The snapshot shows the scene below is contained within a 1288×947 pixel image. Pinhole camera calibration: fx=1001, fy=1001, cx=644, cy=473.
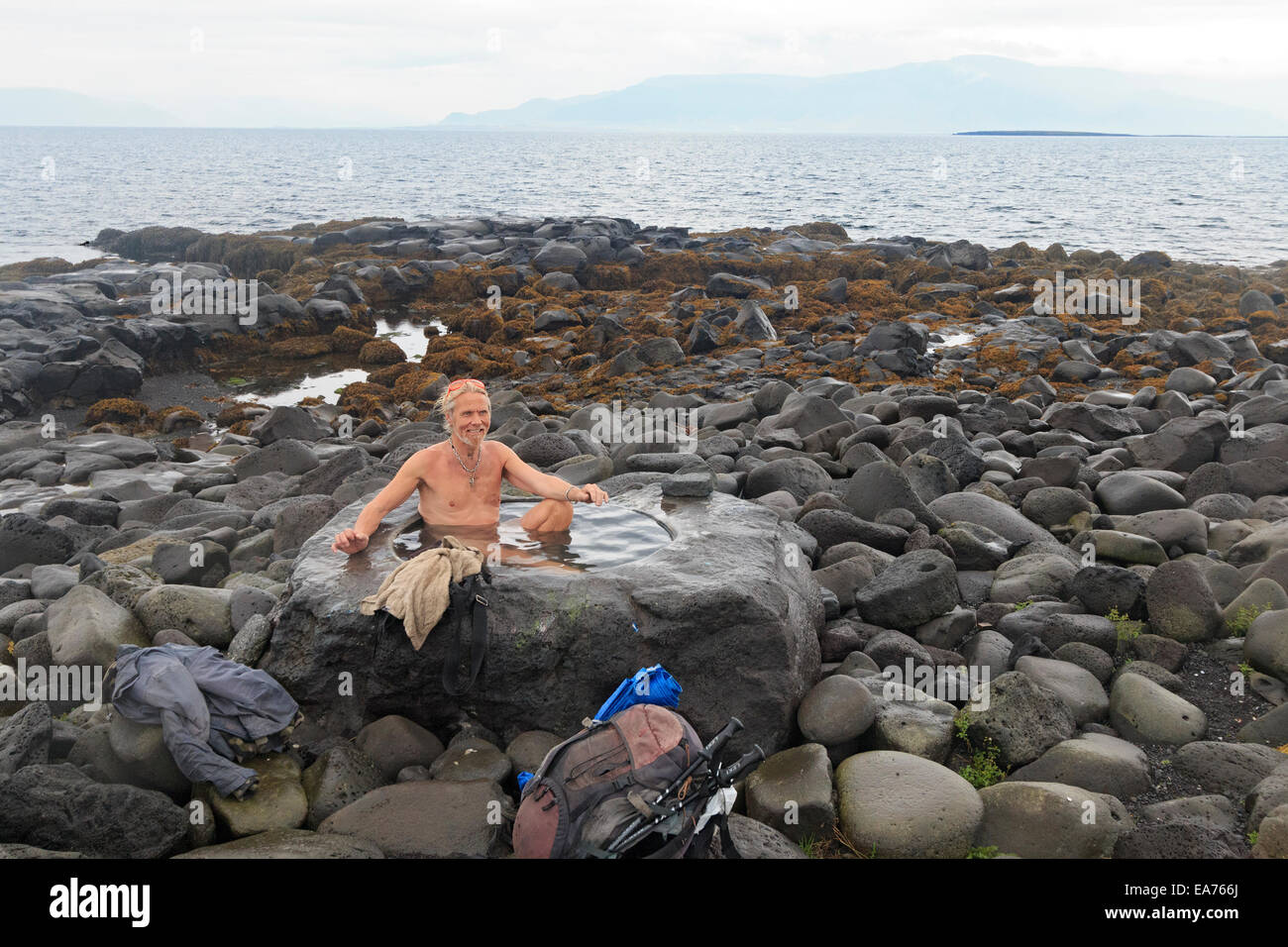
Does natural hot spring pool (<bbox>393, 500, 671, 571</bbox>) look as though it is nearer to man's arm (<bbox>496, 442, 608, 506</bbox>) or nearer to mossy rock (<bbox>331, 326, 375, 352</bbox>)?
man's arm (<bbox>496, 442, 608, 506</bbox>)

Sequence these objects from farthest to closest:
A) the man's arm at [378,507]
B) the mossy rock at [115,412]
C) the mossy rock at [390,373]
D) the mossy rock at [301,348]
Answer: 1. the mossy rock at [301,348]
2. the mossy rock at [390,373]
3. the mossy rock at [115,412]
4. the man's arm at [378,507]

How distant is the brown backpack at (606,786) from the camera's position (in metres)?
4.77

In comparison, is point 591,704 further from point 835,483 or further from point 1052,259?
point 1052,259

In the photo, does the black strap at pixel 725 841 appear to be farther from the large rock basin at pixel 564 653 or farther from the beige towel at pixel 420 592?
the beige towel at pixel 420 592

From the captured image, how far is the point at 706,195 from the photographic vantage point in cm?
7931

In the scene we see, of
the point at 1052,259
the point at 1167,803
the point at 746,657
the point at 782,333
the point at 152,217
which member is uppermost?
the point at 152,217

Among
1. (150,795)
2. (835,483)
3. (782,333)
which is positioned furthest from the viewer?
(782,333)

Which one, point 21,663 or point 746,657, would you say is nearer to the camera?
point 746,657

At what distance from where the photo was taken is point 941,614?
809 centimetres

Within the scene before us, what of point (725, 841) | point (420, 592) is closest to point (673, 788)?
point (725, 841)

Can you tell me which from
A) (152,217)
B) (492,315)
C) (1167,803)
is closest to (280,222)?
(152,217)

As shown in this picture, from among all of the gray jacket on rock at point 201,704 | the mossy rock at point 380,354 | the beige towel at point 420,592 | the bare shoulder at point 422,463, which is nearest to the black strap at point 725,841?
the beige towel at point 420,592

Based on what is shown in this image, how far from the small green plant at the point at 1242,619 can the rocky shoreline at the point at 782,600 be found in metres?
0.03

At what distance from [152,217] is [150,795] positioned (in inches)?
2463
